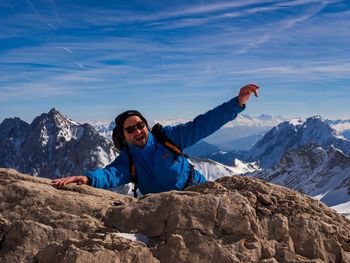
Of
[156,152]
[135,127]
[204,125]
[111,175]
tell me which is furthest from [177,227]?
[204,125]

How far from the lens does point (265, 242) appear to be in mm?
8312

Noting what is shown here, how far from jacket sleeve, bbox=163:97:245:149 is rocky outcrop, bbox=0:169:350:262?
1876 mm

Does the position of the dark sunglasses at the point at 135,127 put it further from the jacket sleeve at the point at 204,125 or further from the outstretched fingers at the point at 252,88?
the outstretched fingers at the point at 252,88

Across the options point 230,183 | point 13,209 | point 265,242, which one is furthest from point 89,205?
point 265,242

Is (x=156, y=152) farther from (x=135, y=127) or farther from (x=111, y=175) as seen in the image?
(x=111, y=175)

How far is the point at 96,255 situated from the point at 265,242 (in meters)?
3.28

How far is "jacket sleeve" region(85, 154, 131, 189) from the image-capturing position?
1057 centimetres

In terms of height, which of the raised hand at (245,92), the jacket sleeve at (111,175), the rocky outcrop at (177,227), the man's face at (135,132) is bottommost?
the rocky outcrop at (177,227)

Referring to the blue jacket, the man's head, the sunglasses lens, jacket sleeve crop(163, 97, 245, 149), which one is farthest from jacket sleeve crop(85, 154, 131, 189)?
jacket sleeve crop(163, 97, 245, 149)

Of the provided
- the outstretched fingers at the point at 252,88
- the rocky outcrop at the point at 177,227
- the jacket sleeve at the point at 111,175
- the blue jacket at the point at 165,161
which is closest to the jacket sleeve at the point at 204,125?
the blue jacket at the point at 165,161

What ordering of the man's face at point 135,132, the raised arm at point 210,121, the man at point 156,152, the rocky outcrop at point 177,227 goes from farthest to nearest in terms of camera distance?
the raised arm at point 210,121
the man's face at point 135,132
the man at point 156,152
the rocky outcrop at point 177,227

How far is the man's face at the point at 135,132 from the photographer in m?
10.7

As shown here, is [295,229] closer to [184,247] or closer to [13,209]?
[184,247]

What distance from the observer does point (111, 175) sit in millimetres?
10844
